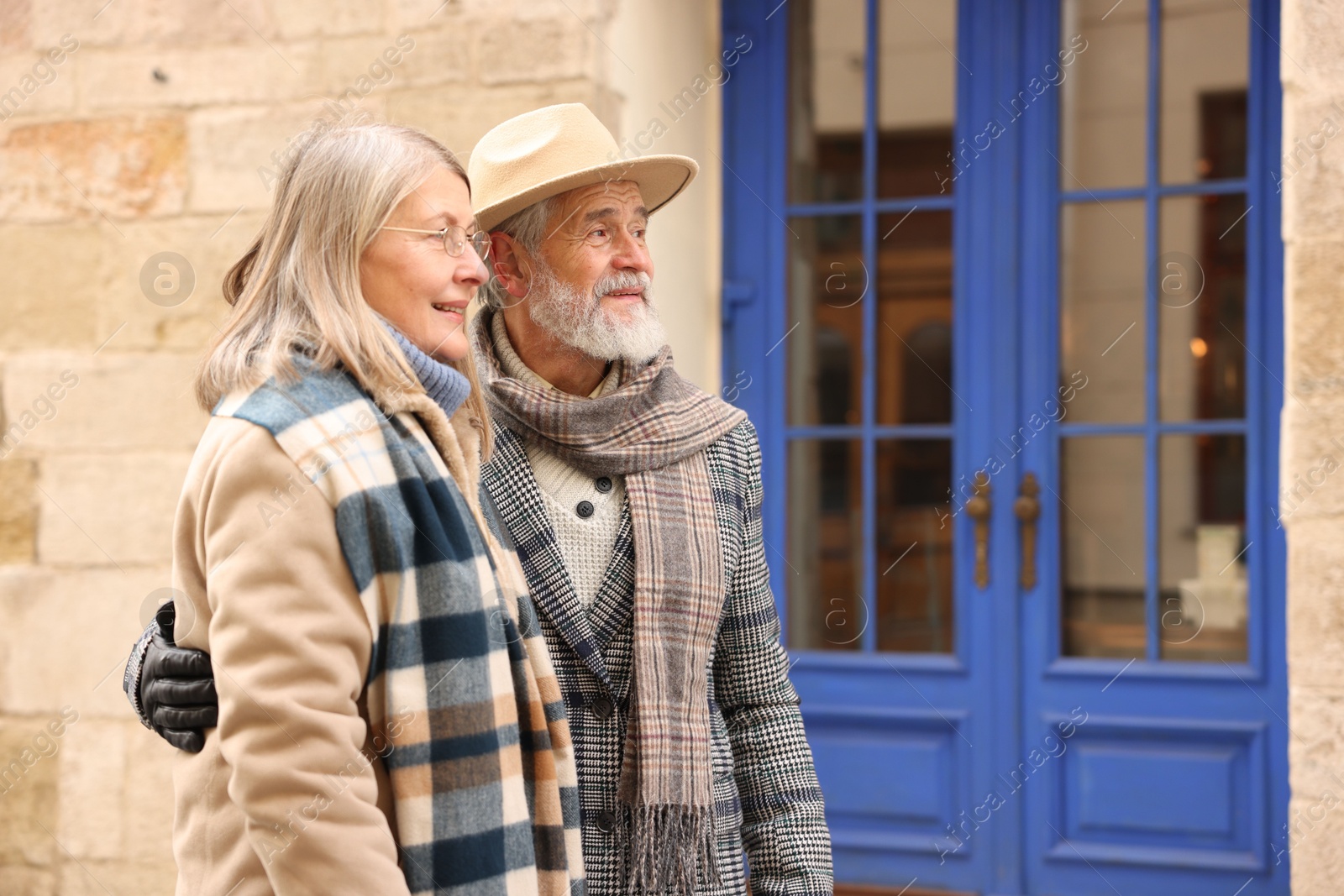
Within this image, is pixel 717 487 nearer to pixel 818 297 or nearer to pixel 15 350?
pixel 818 297

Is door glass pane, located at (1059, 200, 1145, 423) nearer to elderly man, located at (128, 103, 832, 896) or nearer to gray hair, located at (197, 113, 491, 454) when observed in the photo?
elderly man, located at (128, 103, 832, 896)

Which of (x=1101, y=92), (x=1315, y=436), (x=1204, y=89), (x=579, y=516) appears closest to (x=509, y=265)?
(x=579, y=516)

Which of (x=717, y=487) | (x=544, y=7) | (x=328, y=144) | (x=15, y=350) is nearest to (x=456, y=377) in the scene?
(x=328, y=144)

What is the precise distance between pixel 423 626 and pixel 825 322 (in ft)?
8.71

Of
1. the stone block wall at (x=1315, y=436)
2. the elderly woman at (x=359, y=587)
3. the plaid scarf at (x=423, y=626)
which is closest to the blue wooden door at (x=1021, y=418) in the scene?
the stone block wall at (x=1315, y=436)

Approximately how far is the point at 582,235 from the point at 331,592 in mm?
923

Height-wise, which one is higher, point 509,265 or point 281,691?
point 509,265

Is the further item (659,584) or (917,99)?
(917,99)

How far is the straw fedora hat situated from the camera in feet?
6.68

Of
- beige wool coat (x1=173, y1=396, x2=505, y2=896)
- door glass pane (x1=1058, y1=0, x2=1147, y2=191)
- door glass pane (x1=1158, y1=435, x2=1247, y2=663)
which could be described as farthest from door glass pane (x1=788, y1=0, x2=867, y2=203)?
beige wool coat (x1=173, y1=396, x2=505, y2=896)

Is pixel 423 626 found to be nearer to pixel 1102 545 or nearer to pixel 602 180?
pixel 602 180

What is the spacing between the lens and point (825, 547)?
388cm

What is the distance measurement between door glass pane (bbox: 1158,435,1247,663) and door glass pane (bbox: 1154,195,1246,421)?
12cm

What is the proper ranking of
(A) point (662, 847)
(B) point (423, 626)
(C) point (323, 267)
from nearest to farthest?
(B) point (423, 626) → (C) point (323, 267) → (A) point (662, 847)
